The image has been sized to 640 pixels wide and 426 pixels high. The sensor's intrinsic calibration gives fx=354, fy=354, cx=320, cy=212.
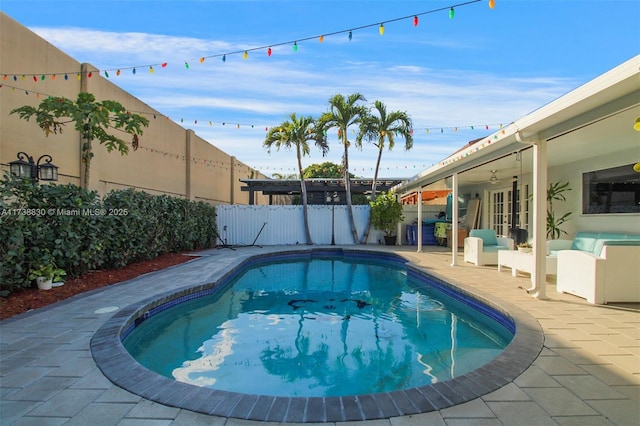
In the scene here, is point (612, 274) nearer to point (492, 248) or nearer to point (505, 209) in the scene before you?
point (492, 248)

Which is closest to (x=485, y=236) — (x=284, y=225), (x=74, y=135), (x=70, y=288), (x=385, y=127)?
(x=385, y=127)

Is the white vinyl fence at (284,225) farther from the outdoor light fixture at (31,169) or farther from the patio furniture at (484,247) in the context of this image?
the outdoor light fixture at (31,169)

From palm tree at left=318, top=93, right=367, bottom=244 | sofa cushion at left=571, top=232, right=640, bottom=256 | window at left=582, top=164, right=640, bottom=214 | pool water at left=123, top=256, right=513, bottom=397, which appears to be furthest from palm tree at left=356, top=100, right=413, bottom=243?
sofa cushion at left=571, top=232, right=640, bottom=256

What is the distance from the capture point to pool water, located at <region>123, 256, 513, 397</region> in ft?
11.0

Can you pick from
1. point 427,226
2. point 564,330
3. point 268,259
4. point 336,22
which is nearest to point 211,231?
point 268,259

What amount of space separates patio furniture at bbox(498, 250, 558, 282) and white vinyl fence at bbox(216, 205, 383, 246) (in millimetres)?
7856

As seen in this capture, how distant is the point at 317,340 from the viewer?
4.39 m

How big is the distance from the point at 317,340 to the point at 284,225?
1048cm

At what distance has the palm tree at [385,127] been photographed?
1327 centimetres

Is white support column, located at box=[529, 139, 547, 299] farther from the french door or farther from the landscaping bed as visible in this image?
the landscaping bed

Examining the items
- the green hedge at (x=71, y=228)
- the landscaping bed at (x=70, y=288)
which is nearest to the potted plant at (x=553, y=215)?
the landscaping bed at (x=70, y=288)

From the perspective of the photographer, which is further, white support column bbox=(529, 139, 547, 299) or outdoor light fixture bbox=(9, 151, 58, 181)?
outdoor light fixture bbox=(9, 151, 58, 181)

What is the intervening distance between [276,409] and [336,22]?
194 inches

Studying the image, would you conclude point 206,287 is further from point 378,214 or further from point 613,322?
point 378,214
